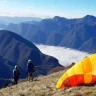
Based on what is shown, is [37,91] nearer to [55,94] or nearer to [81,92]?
[55,94]

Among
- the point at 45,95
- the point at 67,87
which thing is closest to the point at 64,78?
the point at 67,87

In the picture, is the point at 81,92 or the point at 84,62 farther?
the point at 84,62

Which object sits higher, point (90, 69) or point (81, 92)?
point (90, 69)

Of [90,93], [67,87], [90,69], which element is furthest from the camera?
[67,87]

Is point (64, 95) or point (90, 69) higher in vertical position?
point (90, 69)

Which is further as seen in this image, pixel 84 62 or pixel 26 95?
pixel 26 95

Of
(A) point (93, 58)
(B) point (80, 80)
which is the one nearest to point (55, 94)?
(B) point (80, 80)

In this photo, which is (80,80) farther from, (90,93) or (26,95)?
(26,95)

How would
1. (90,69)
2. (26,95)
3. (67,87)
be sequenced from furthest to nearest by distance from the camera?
(26,95)
(67,87)
(90,69)

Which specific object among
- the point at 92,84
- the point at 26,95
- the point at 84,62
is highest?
the point at 84,62
